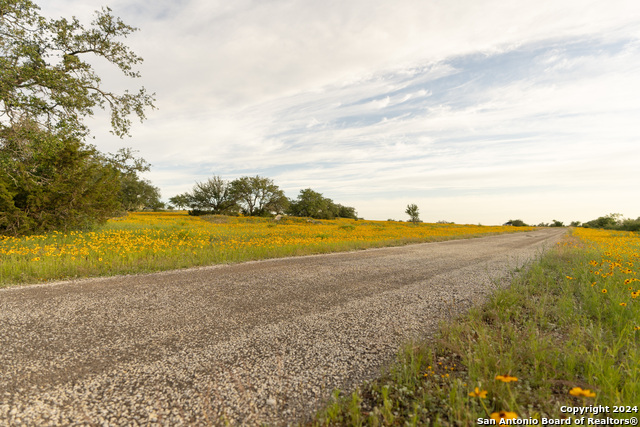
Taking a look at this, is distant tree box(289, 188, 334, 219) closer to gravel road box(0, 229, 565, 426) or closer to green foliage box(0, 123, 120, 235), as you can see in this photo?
green foliage box(0, 123, 120, 235)

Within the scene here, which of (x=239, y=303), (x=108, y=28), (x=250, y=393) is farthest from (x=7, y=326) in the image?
(x=108, y=28)

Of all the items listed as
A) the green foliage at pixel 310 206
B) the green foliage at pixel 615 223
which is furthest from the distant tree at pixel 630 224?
the green foliage at pixel 310 206

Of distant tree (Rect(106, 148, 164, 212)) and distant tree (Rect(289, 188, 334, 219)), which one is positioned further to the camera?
distant tree (Rect(289, 188, 334, 219))

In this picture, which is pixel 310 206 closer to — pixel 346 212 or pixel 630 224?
pixel 346 212

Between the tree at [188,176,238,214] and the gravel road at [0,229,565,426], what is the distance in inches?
1962

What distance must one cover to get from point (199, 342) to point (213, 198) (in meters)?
54.6

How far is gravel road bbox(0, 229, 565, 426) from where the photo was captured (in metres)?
2.48

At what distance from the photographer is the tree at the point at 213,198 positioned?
5397cm

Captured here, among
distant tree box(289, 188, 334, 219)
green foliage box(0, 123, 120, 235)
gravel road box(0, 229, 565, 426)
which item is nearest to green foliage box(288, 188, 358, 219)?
distant tree box(289, 188, 334, 219)

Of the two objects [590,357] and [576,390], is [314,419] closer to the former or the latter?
[576,390]

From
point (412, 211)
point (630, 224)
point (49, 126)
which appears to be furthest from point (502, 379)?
point (630, 224)

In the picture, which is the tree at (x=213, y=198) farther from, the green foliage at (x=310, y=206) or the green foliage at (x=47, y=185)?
the green foliage at (x=47, y=185)

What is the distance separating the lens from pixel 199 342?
3691mm

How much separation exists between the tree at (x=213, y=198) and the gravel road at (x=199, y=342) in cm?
4983
